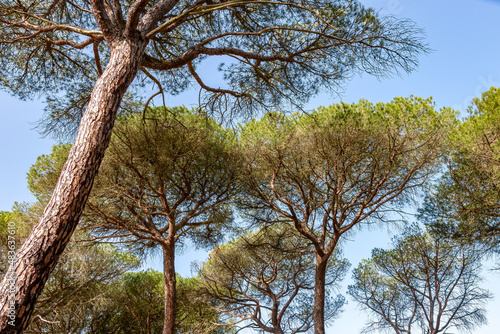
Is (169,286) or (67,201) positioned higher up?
(169,286)

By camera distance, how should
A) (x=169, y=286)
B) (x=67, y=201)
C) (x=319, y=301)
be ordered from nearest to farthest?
(x=67, y=201) < (x=319, y=301) < (x=169, y=286)

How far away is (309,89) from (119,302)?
8312 millimetres

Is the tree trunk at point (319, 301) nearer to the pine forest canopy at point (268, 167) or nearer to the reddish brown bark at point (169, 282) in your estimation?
the pine forest canopy at point (268, 167)

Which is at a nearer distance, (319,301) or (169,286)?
(319,301)

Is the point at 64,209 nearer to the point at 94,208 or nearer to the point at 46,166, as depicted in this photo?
the point at 94,208

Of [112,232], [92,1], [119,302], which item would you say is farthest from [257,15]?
[119,302]

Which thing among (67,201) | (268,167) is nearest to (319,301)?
(268,167)

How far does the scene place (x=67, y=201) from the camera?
9.42 ft

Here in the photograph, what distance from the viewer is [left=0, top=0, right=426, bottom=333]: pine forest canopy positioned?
2877 millimetres

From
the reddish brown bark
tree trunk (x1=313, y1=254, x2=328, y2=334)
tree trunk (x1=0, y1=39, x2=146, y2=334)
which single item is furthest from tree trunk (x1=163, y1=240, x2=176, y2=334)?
tree trunk (x1=0, y1=39, x2=146, y2=334)

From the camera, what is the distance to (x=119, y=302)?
32.7 ft

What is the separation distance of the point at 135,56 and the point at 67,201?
5.54 feet

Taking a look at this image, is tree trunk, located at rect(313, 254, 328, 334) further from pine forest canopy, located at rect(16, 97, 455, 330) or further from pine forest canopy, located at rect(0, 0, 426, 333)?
pine forest canopy, located at rect(0, 0, 426, 333)

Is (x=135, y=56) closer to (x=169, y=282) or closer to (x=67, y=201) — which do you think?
(x=67, y=201)
